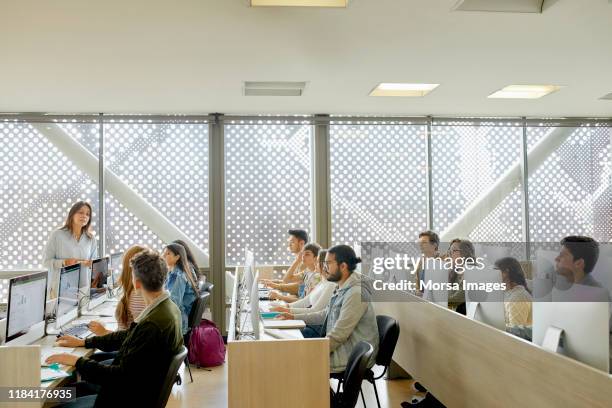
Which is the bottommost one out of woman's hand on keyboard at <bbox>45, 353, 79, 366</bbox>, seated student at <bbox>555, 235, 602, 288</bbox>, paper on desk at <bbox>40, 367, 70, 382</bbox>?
paper on desk at <bbox>40, 367, 70, 382</bbox>

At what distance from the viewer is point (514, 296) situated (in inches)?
131

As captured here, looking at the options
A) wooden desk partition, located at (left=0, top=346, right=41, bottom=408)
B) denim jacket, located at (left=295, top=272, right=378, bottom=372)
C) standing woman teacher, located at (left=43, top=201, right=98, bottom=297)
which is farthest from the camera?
standing woman teacher, located at (left=43, top=201, right=98, bottom=297)

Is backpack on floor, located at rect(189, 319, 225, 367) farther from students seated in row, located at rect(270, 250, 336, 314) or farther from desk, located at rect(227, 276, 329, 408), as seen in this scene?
desk, located at rect(227, 276, 329, 408)

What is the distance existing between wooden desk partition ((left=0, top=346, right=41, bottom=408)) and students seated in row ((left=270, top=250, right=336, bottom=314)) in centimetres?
209

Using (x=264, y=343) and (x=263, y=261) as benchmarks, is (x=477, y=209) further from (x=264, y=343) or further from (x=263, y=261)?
(x=264, y=343)

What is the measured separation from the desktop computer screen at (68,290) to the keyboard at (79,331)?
5.8 inches

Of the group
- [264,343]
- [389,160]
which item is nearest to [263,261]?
[389,160]

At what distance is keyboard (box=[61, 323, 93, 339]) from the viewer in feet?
11.7

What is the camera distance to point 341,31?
3725mm

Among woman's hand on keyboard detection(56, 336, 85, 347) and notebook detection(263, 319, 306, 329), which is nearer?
woman's hand on keyboard detection(56, 336, 85, 347)

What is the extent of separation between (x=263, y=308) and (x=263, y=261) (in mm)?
2121

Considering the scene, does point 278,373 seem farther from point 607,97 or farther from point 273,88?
point 607,97

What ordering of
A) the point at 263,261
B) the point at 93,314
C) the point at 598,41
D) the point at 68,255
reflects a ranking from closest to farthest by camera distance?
the point at 598,41
the point at 93,314
the point at 68,255
the point at 263,261

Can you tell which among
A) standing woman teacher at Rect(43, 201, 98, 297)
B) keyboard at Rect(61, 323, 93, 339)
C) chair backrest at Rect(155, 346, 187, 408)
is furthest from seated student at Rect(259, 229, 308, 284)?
chair backrest at Rect(155, 346, 187, 408)
